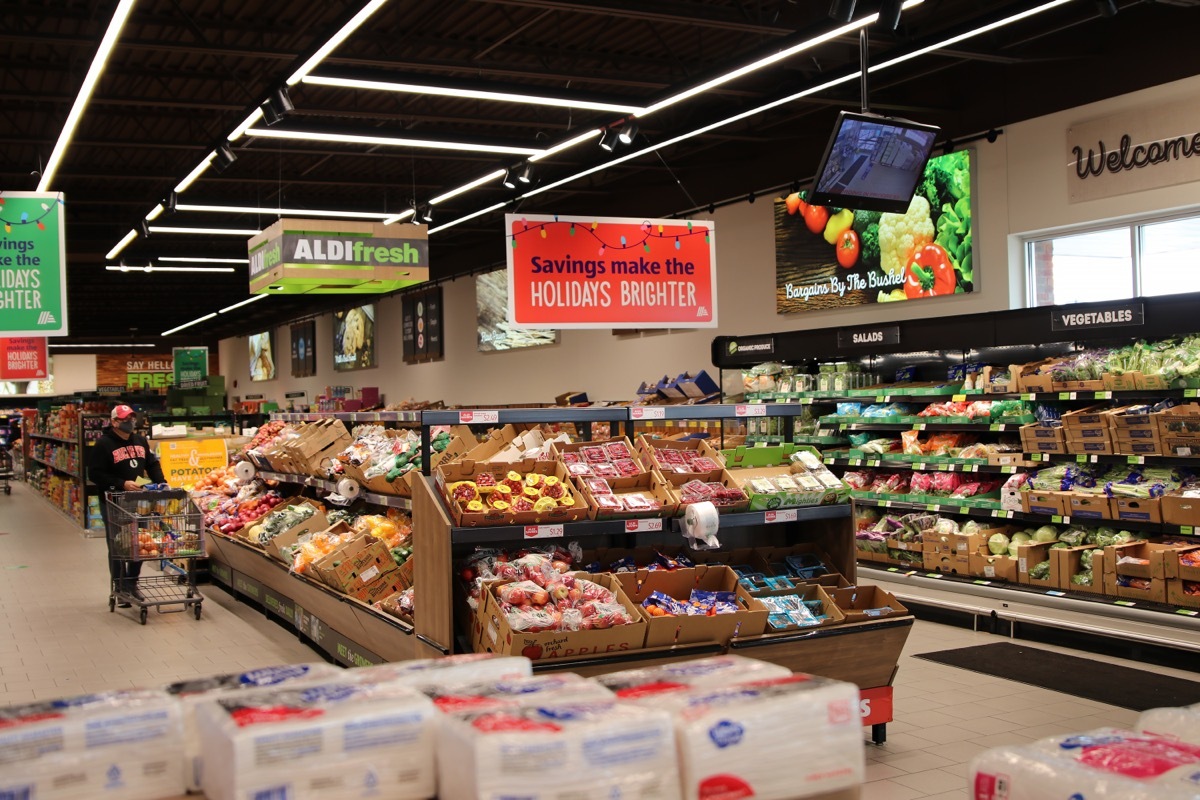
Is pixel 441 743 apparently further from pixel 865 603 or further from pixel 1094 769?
pixel 865 603

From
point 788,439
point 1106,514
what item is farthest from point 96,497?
point 1106,514

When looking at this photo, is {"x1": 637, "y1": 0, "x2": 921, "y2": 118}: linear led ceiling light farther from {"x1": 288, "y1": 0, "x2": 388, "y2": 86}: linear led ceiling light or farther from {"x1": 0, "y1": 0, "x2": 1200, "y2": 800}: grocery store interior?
{"x1": 288, "y1": 0, "x2": 388, "y2": 86}: linear led ceiling light

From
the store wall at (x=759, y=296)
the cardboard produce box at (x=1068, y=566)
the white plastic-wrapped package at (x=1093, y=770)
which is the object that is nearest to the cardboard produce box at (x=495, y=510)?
the white plastic-wrapped package at (x=1093, y=770)

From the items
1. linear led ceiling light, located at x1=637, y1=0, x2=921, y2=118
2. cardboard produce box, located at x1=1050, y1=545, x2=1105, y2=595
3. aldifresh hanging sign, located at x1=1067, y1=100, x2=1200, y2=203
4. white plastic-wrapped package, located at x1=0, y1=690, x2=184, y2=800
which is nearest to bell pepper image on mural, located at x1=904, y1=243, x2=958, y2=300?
aldifresh hanging sign, located at x1=1067, y1=100, x2=1200, y2=203

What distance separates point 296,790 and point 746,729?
80cm

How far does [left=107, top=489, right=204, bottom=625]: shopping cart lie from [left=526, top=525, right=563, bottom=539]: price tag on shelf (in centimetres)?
476

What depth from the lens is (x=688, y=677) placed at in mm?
2311

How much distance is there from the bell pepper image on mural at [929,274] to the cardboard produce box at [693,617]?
6.01 meters

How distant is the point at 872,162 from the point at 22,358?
714 inches

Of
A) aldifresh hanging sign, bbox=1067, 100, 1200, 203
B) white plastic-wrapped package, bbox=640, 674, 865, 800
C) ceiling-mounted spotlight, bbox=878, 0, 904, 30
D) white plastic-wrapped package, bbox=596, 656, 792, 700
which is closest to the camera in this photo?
white plastic-wrapped package, bbox=640, 674, 865, 800

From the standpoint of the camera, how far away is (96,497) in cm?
1505

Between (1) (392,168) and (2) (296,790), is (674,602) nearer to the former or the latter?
(2) (296,790)

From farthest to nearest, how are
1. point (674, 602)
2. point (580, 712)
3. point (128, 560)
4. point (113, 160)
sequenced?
point (113, 160) < point (128, 560) < point (674, 602) < point (580, 712)

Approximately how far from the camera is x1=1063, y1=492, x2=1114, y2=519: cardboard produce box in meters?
6.99
